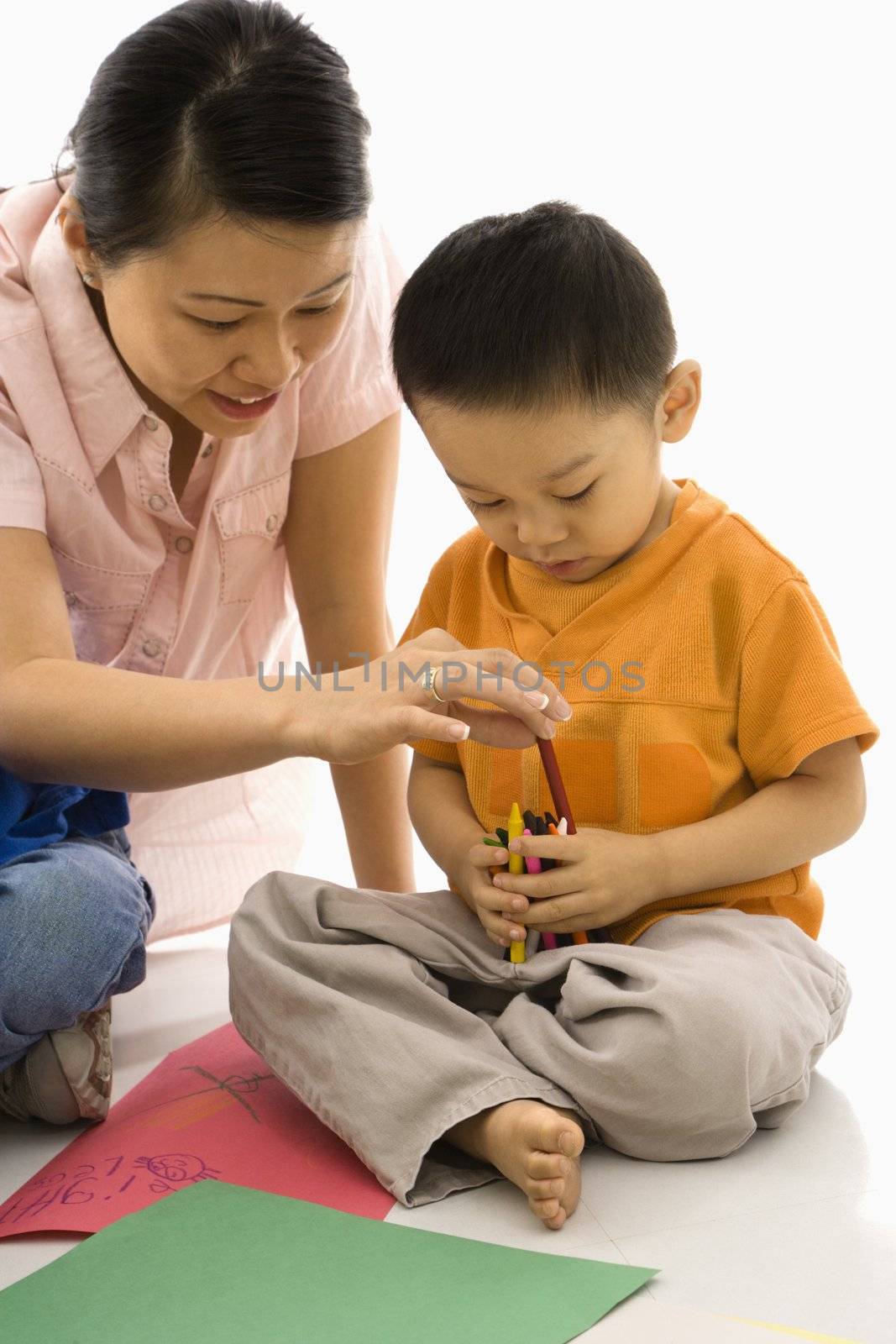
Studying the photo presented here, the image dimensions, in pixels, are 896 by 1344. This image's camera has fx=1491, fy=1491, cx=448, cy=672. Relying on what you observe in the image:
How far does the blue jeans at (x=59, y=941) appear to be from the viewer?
1071mm

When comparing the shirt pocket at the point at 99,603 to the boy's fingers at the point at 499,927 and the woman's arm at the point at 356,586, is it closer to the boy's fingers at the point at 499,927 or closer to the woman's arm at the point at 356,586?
the woman's arm at the point at 356,586

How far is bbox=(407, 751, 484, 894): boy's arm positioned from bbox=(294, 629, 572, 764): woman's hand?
0.12 meters

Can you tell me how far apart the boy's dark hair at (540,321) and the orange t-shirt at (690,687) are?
130 mm

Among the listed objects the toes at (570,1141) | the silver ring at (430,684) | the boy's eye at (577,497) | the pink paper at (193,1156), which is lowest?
the pink paper at (193,1156)

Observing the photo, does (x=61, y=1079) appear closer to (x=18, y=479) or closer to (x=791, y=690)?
(x=18, y=479)

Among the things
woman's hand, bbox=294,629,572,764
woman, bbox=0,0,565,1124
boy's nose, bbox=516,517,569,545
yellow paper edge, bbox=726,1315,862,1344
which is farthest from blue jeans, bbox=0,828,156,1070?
yellow paper edge, bbox=726,1315,862,1344

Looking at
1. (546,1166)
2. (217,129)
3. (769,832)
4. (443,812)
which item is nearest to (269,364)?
(217,129)

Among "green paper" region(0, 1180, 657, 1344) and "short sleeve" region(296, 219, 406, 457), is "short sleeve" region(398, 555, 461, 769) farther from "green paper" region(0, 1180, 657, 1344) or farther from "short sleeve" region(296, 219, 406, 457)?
"green paper" region(0, 1180, 657, 1344)

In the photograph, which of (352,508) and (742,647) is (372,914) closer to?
(742,647)

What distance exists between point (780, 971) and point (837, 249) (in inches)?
56.0

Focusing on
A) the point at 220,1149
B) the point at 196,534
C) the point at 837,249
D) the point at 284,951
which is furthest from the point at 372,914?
the point at 837,249

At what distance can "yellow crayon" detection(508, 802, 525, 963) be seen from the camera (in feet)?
3.45

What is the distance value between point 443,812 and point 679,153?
1215 mm

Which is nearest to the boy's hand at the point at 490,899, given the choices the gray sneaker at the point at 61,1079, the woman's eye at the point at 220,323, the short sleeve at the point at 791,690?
the short sleeve at the point at 791,690
